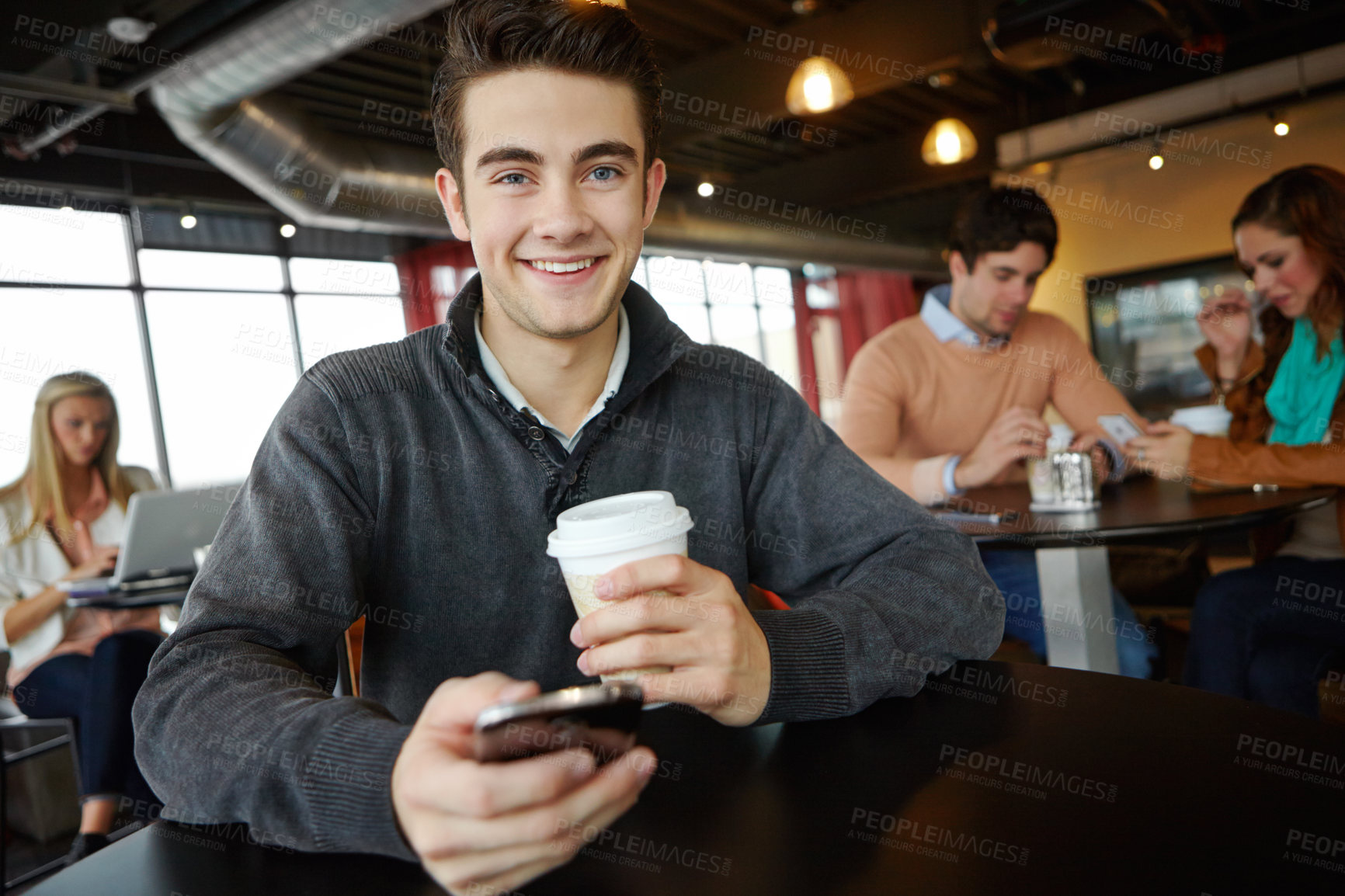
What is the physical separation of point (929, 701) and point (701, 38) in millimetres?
5054

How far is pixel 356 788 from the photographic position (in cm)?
59

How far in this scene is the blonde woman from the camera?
8.16 feet

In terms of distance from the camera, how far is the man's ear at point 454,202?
1169 millimetres

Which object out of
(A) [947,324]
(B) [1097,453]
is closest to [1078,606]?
(B) [1097,453]

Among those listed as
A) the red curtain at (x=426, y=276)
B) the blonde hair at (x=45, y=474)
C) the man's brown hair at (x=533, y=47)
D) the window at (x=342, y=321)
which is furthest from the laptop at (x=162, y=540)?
the red curtain at (x=426, y=276)

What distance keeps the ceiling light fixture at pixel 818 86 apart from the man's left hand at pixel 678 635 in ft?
11.4

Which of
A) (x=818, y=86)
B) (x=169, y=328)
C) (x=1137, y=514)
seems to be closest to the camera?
(x=1137, y=514)

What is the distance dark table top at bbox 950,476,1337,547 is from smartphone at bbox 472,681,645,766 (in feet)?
4.41

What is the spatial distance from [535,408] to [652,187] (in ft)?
1.23

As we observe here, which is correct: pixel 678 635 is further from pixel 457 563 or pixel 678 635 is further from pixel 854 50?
pixel 854 50

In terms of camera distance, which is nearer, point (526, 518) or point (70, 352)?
point (526, 518)

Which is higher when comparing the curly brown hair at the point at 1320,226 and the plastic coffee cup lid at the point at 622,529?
the curly brown hair at the point at 1320,226

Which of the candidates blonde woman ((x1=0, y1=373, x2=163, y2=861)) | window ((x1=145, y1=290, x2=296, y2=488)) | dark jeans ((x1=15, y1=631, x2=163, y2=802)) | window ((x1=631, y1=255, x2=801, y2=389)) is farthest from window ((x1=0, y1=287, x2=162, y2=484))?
window ((x1=631, y1=255, x2=801, y2=389))

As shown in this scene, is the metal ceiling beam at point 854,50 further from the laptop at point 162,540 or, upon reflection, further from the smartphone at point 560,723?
the smartphone at point 560,723
